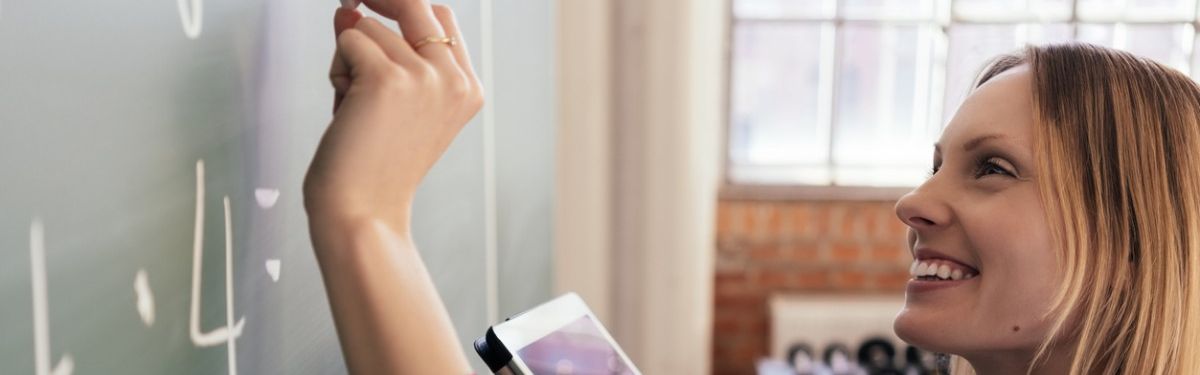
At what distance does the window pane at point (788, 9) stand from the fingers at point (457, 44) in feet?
8.43

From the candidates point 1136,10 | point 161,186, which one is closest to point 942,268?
point 161,186

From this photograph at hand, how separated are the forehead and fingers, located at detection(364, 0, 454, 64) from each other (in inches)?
17.7

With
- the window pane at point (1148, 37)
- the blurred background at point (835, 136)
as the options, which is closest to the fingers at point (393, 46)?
the blurred background at point (835, 136)

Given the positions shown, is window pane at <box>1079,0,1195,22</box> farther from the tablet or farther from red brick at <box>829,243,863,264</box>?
the tablet

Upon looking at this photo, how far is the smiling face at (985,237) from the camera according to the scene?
2.52 feet

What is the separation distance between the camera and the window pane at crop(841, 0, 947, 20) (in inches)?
119

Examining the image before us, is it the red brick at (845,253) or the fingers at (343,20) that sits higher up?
the fingers at (343,20)

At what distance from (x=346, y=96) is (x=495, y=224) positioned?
445 mm

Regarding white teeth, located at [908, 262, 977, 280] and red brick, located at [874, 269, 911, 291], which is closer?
white teeth, located at [908, 262, 977, 280]

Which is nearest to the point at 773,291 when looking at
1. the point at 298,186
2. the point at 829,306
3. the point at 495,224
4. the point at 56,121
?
the point at 829,306

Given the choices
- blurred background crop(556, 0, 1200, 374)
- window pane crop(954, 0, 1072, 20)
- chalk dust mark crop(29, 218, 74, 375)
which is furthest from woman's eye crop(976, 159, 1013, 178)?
window pane crop(954, 0, 1072, 20)

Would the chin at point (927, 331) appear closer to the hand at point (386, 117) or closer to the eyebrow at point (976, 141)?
the eyebrow at point (976, 141)

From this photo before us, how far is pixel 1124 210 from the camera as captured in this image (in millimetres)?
756

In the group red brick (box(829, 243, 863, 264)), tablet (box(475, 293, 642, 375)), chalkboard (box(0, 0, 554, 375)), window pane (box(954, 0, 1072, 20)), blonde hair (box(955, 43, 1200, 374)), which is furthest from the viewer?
red brick (box(829, 243, 863, 264))
